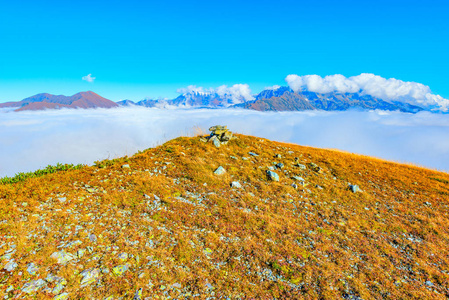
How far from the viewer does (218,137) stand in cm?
2120

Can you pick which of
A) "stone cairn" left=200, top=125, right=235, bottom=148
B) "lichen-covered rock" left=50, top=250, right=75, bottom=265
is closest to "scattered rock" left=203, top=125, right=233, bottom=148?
"stone cairn" left=200, top=125, right=235, bottom=148

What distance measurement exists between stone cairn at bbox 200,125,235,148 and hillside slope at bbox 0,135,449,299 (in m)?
4.89

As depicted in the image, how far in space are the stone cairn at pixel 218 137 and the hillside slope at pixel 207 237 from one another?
16.0 feet

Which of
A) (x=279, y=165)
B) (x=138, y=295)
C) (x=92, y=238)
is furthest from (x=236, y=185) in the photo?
(x=138, y=295)

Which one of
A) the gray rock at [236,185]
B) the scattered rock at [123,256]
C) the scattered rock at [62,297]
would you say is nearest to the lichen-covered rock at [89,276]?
the scattered rock at [62,297]

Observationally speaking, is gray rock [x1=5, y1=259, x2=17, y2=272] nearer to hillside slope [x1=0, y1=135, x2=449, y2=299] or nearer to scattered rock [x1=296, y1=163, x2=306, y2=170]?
hillside slope [x1=0, y1=135, x2=449, y2=299]

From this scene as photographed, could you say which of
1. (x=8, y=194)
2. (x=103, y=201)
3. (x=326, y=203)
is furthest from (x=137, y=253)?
(x=326, y=203)

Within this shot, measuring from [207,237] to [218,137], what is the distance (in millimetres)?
13824

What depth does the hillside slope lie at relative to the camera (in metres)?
6.05

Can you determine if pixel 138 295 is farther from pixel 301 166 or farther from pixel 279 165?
pixel 301 166

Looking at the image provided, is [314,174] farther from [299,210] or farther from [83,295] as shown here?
[83,295]

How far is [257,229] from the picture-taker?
30.9 ft

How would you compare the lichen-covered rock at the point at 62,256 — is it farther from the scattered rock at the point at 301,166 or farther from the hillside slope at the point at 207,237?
the scattered rock at the point at 301,166

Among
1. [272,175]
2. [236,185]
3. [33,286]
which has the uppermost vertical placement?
[272,175]
